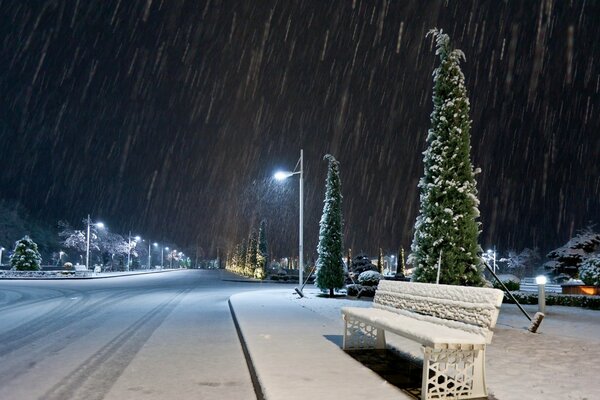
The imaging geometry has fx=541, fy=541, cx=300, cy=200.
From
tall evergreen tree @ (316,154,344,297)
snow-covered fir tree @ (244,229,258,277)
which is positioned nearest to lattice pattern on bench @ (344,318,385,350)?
tall evergreen tree @ (316,154,344,297)

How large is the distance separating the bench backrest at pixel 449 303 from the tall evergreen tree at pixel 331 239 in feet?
48.2

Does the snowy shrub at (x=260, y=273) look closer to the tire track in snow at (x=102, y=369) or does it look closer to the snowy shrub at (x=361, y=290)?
the snowy shrub at (x=361, y=290)

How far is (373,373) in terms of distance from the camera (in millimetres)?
7109

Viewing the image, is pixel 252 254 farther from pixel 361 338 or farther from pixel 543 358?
pixel 543 358

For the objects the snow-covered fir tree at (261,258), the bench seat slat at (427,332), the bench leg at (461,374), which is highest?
the bench seat slat at (427,332)

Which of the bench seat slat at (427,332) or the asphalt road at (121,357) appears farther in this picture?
the asphalt road at (121,357)

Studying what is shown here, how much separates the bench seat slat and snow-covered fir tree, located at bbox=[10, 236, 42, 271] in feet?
182

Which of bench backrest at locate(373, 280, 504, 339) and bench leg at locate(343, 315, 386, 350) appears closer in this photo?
bench backrest at locate(373, 280, 504, 339)

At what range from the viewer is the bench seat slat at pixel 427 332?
5.86 metres

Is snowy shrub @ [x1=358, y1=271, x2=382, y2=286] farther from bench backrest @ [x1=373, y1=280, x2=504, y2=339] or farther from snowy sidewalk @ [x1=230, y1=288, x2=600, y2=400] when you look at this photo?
bench backrest @ [x1=373, y1=280, x2=504, y2=339]

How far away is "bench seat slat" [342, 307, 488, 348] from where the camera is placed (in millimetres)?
5863

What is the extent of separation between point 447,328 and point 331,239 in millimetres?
18553

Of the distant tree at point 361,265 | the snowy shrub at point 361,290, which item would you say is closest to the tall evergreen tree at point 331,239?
the snowy shrub at point 361,290

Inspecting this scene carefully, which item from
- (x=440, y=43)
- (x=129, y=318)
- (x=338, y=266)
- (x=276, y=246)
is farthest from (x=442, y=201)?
(x=276, y=246)
